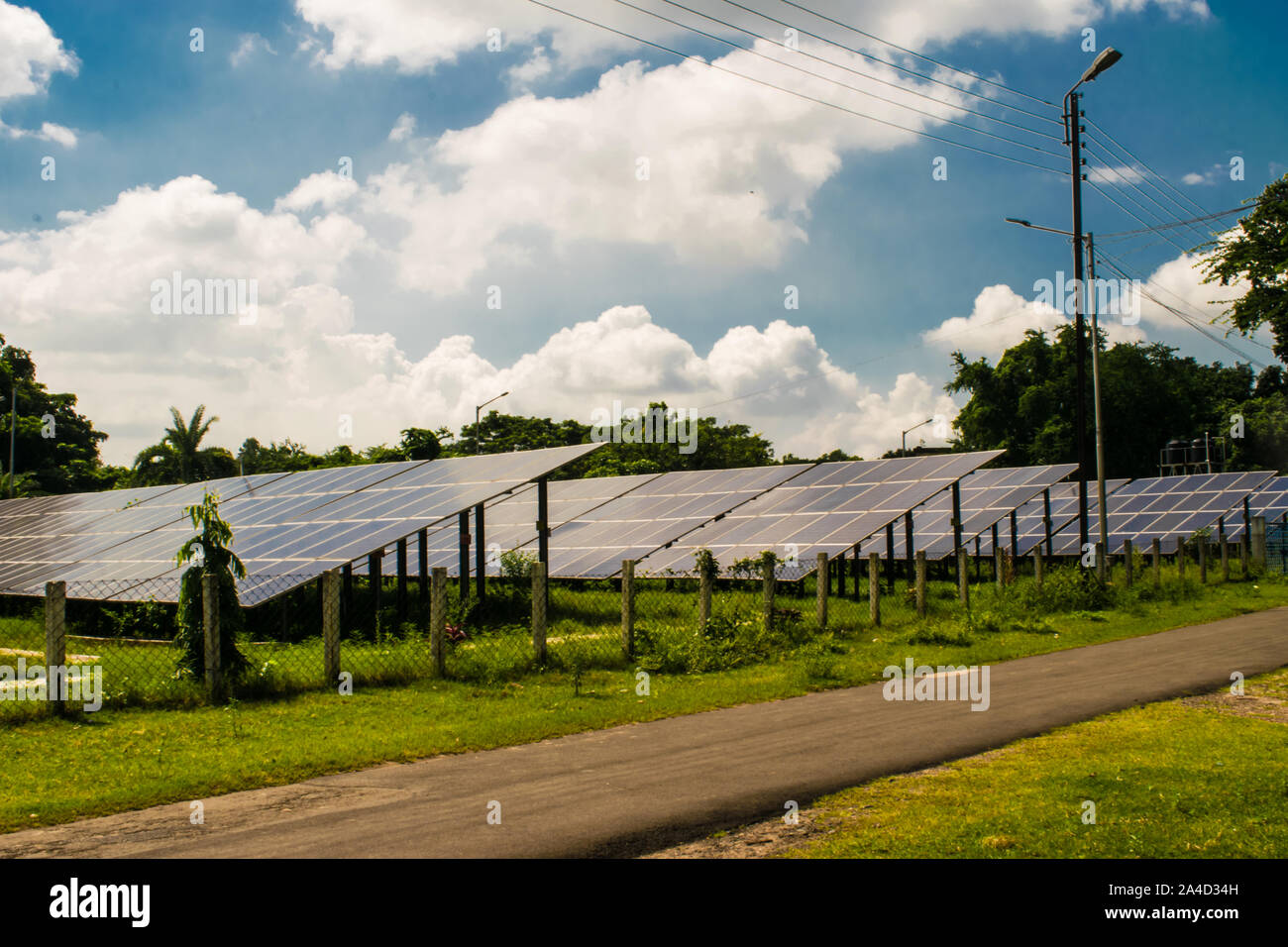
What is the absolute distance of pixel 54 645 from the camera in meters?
9.36

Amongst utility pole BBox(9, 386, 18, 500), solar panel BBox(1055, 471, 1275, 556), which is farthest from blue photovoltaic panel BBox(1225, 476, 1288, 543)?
utility pole BBox(9, 386, 18, 500)

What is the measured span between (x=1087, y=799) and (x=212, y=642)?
855 centimetres

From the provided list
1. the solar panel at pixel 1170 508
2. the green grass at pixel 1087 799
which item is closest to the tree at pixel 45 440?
the solar panel at pixel 1170 508

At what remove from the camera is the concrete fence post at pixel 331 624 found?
1066cm

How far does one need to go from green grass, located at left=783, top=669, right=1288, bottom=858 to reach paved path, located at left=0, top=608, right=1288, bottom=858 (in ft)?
1.48

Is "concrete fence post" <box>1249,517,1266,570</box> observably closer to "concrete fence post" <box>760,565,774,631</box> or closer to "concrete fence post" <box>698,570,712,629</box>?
"concrete fence post" <box>760,565,774,631</box>

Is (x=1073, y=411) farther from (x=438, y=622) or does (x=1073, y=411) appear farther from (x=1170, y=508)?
(x=438, y=622)

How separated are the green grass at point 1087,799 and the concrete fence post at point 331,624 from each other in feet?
21.2

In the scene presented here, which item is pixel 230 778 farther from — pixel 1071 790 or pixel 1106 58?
pixel 1106 58

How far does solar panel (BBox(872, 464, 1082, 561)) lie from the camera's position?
28953mm

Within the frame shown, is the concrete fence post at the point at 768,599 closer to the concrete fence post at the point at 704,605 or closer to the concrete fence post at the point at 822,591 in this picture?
the concrete fence post at the point at 704,605

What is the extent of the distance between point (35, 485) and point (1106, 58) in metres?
62.1
